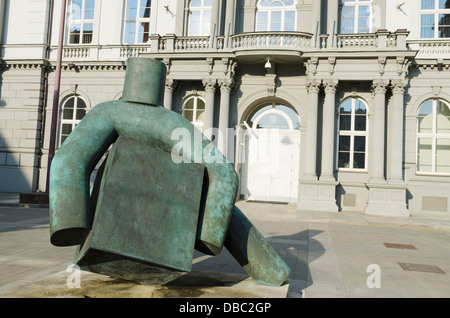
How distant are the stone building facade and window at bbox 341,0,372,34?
0.15 ft

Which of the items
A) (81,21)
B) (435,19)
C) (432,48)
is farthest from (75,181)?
(81,21)

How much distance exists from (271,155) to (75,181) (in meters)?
15.4

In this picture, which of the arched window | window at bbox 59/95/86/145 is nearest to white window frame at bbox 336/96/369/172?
→ the arched window

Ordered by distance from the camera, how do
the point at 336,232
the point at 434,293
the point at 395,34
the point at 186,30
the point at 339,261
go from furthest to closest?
the point at 186,30 < the point at 395,34 < the point at 336,232 < the point at 339,261 < the point at 434,293

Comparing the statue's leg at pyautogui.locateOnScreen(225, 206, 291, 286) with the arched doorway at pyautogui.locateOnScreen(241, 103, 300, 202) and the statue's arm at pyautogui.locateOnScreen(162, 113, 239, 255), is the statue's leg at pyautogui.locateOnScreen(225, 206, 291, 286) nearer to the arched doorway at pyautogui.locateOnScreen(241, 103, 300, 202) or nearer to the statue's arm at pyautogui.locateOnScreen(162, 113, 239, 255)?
the statue's arm at pyautogui.locateOnScreen(162, 113, 239, 255)

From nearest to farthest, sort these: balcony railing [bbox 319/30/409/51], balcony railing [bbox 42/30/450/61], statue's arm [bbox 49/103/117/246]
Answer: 1. statue's arm [bbox 49/103/117/246]
2. balcony railing [bbox 319/30/409/51]
3. balcony railing [bbox 42/30/450/61]

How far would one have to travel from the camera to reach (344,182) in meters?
15.4

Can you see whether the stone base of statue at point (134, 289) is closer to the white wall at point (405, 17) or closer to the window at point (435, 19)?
the white wall at point (405, 17)

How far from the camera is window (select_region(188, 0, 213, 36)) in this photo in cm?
1761

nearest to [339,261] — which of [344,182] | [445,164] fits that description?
[344,182]

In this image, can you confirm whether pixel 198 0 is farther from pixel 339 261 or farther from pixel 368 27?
pixel 339 261

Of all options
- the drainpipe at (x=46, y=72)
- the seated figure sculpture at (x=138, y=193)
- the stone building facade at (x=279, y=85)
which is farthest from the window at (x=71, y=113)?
the seated figure sculpture at (x=138, y=193)

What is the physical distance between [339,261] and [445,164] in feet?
39.4

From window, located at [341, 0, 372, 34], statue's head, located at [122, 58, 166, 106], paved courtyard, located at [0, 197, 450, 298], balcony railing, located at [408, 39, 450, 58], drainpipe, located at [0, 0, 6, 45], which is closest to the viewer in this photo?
statue's head, located at [122, 58, 166, 106]
